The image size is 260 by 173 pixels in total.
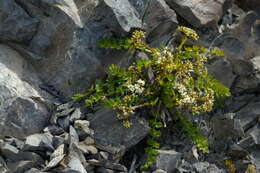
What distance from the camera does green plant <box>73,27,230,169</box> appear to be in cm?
757

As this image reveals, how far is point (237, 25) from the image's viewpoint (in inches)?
360

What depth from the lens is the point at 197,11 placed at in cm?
901

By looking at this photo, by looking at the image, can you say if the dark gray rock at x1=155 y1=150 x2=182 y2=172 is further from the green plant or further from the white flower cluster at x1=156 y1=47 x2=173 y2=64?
the white flower cluster at x1=156 y1=47 x2=173 y2=64

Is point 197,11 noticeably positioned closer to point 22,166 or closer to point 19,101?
point 19,101

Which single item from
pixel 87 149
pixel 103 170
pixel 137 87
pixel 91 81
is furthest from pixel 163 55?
pixel 103 170

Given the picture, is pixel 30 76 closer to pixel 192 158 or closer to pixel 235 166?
pixel 192 158

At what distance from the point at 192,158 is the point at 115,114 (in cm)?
165

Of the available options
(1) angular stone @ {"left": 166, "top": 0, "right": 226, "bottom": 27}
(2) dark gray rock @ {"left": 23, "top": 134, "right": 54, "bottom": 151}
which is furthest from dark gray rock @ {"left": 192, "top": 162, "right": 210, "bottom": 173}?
(1) angular stone @ {"left": 166, "top": 0, "right": 226, "bottom": 27}

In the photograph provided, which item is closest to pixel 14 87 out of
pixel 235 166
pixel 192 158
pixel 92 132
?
pixel 92 132

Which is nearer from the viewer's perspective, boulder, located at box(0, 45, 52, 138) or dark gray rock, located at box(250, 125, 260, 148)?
boulder, located at box(0, 45, 52, 138)

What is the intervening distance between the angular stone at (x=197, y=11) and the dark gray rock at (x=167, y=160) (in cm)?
301

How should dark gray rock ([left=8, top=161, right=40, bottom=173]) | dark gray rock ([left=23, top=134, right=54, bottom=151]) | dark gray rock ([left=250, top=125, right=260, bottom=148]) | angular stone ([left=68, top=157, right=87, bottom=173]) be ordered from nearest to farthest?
angular stone ([left=68, top=157, right=87, bottom=173]) → dark gray rock ([left=8, top=161, right=40, bottom=173]) → dark gray rock ([left=23, top=134, right=54, bottom=151]) → dark gray rock ([left=250, top=125, right=260, bottom=148])

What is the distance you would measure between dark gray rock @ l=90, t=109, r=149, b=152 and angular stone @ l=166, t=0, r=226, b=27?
8.91 feet

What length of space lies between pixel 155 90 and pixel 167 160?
1.29 metres
